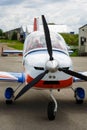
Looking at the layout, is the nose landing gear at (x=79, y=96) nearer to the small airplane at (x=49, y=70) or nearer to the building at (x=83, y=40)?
the small airplane at (x=49, y=70)

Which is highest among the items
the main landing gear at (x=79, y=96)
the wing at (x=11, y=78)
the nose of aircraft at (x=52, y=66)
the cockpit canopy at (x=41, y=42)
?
the cockpit canopy at (x=41, y=42)

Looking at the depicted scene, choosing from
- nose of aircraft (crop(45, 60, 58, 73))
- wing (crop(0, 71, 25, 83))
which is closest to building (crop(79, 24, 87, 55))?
wing (crop(0, 71, 25, 83))

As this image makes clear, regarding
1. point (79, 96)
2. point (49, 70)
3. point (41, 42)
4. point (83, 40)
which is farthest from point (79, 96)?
point (83, 40)

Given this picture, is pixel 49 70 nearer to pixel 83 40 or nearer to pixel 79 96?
pixel 79 96

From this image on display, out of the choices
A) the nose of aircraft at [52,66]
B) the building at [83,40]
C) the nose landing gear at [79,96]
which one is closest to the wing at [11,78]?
the nose landing gear at [79,96]

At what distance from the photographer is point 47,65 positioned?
745 centimetres

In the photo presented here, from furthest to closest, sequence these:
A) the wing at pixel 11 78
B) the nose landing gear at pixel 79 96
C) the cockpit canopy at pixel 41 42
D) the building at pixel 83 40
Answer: the building at pixel 83 40, the nose landing gear at pixel 79 96, the wing at pixel 11 78, the cockpit canopy at pixel 41 42

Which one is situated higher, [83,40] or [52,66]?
[83,40]

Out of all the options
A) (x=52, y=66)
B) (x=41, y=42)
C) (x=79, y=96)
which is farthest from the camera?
(x=79, y=96)

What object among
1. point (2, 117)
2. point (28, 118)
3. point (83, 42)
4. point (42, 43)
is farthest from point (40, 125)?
point (83, 42)

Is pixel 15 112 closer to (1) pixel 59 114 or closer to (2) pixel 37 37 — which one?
(1) pixel 59 114

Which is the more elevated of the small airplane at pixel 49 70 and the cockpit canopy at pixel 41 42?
the cockpit canopy at pixel 41 42

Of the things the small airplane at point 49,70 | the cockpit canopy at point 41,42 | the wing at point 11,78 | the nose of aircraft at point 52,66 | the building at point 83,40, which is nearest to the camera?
the nose of aircraft at point 52,66

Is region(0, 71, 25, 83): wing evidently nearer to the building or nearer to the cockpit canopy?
the cockpit canopy
